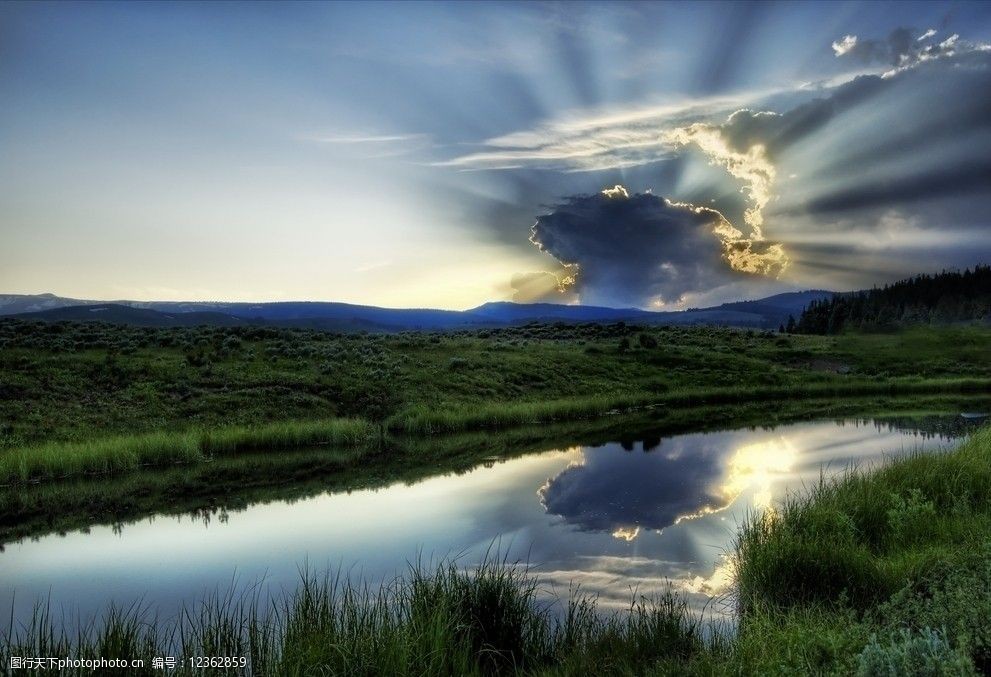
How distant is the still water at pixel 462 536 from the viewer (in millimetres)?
12617

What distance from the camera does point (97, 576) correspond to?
43.7ft

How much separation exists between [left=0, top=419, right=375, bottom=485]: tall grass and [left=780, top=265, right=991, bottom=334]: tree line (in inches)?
4580

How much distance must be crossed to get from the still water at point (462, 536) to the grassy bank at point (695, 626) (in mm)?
1928

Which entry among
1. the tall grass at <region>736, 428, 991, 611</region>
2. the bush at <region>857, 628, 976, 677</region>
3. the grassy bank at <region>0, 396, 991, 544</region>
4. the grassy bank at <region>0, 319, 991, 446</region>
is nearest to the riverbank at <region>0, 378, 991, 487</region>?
the grassy bank at <region>0, 319, 991, 446</region>

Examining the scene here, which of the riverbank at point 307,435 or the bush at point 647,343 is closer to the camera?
the riverbank at point 307,435

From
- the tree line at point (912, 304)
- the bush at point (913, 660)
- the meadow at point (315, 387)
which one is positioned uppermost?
the tree line at point (912, 304)

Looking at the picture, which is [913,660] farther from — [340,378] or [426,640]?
[340,378]

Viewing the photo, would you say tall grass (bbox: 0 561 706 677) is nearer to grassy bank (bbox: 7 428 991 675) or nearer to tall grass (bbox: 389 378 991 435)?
grassy bank (bbox: 7 428 991 675)

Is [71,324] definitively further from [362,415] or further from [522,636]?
[522,636]

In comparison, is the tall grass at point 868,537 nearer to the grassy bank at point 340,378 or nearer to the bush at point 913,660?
the bush at point 913,660

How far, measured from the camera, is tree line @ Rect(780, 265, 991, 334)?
132m

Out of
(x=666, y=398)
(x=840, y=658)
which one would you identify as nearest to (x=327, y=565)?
(x=840, y=658)

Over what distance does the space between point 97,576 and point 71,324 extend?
160ft

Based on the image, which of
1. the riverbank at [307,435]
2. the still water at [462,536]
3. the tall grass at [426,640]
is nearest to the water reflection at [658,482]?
the still water at [462,536]
